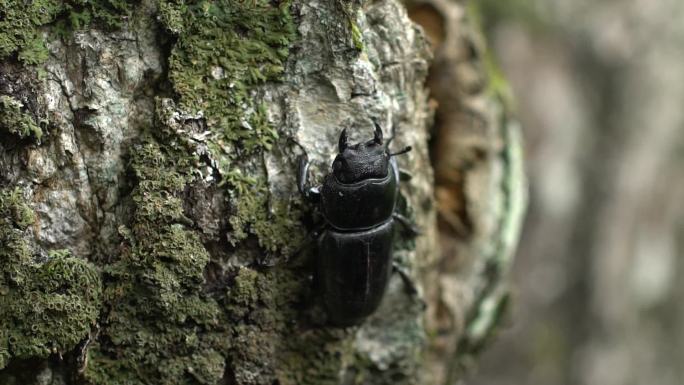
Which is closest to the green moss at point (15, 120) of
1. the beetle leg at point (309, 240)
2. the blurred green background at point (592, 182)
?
the beetle leg at point (309, 240)

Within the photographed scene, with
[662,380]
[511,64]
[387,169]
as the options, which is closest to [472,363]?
[387,169]

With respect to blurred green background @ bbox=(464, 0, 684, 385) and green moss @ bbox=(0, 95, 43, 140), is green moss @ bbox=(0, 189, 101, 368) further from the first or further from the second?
blurred green background @ bbox=(464, 0, 684, 385)

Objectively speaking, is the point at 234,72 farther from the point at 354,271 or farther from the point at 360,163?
the point at 354,271

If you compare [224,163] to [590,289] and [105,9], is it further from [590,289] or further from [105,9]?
[590,289]

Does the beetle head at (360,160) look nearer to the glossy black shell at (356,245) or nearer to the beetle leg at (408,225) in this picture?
the glossy black shell at (356,245)

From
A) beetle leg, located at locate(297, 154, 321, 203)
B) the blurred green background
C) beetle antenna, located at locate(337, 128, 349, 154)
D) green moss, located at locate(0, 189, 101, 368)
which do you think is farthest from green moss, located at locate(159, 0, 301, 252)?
the blurred green background

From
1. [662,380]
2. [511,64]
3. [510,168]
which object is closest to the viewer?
[510,168]
